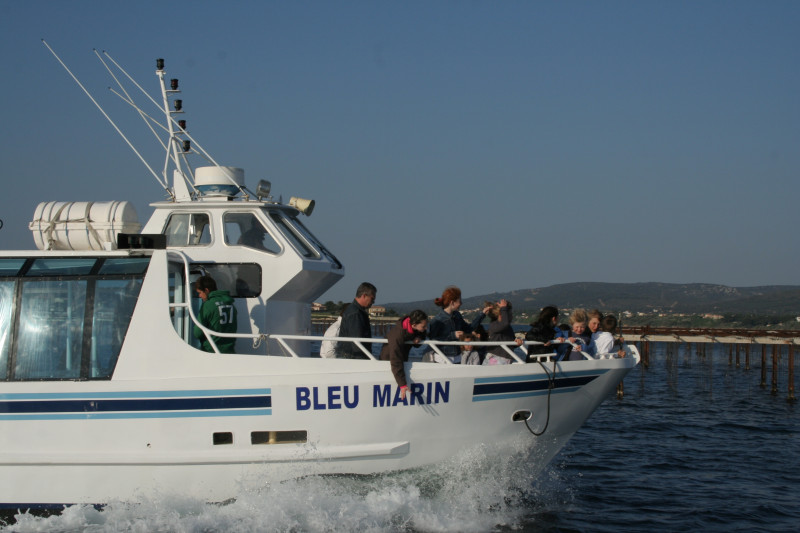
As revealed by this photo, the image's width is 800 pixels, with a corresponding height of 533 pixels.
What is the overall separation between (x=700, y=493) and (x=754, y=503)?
2.51 ft

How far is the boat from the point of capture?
26.3ft

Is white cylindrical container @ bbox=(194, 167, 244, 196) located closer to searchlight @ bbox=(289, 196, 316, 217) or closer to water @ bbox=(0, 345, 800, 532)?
searchlight @ bbox=(289, 196, 316, 217)

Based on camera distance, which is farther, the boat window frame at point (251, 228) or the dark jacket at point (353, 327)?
the boat window frame at point (251, 228)

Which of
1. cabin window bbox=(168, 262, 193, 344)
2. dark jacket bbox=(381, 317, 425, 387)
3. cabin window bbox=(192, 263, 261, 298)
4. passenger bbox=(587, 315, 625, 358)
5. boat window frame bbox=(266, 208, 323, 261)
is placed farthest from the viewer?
boat window frame bbox=(266, 208, 323, 261)

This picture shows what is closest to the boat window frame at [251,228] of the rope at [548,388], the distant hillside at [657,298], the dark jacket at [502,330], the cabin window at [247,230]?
the cabin window at [247,230]

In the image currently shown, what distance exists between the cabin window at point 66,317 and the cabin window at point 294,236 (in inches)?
74.7

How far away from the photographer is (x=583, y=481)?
12047mm

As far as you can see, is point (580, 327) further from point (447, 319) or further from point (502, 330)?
point (447, 319)

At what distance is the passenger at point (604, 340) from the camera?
30.2ft

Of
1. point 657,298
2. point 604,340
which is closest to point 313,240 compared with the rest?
point 604,340

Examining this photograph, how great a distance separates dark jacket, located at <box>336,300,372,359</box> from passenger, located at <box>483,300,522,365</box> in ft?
4.75

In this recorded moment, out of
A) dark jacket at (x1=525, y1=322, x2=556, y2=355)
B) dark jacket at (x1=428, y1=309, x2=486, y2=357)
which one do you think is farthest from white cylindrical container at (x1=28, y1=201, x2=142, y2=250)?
dark jacket at (x1=525, y1=322, x2=556, y2=355)

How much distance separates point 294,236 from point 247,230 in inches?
24.4

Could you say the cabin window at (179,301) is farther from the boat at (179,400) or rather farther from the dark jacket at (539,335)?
the dark jacket at (539,335)
